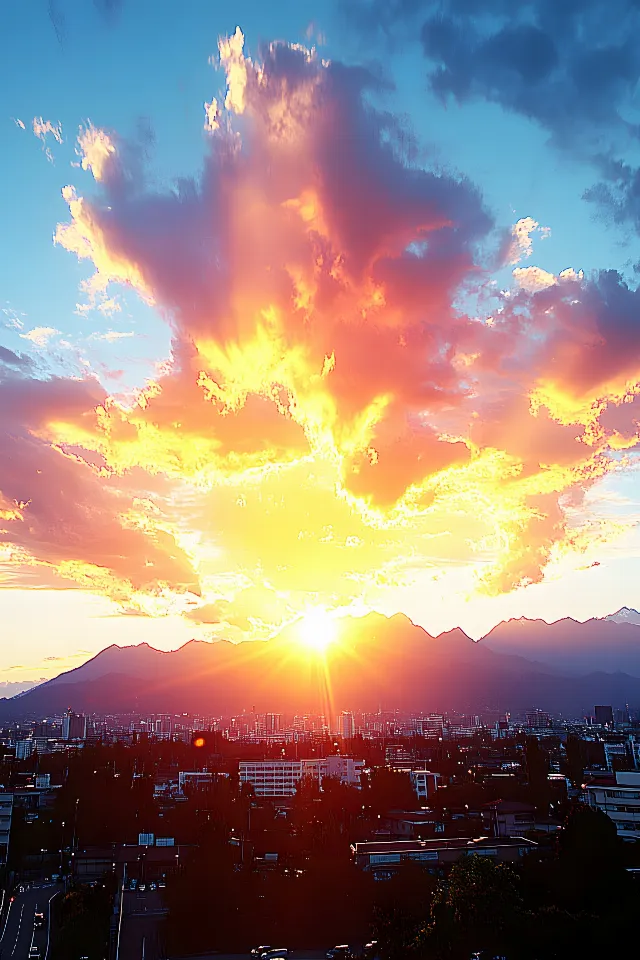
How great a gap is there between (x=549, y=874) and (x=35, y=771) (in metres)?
45.9

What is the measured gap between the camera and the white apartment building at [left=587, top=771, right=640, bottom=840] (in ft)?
92.4

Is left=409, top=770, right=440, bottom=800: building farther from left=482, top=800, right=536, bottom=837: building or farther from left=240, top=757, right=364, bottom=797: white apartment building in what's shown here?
left=482, top=800, right=536, bottom=837: building

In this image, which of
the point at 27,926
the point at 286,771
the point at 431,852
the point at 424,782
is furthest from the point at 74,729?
the point at 431,852

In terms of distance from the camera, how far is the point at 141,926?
66.4ft

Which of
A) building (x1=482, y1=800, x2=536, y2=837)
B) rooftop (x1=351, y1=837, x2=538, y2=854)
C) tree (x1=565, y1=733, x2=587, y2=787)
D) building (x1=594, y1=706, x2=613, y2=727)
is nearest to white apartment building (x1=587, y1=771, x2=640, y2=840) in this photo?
building (x1=482, y1=800, x2=536, y2=837)

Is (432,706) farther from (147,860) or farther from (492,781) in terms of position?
(147,860)

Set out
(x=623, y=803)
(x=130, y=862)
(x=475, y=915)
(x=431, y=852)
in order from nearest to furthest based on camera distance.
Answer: (x=475, y=915)
(x=431, y=852)
(x=130, y=862)
(x=623, y=803)

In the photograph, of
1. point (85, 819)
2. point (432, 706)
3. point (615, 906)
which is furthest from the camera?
point (432, 706)

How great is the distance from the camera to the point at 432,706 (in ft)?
655

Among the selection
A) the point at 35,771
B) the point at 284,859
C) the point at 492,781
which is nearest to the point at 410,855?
the point at 284,859

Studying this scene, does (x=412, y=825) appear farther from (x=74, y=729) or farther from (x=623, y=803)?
(x=74, y=729)

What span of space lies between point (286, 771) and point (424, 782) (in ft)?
55.8

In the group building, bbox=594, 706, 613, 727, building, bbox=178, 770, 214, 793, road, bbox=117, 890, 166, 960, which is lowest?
road, bbox=117, 890, 166, 960

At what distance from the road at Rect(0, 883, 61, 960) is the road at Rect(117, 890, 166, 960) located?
2.51 ft
